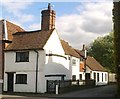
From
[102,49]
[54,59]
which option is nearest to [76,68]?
[54,59]

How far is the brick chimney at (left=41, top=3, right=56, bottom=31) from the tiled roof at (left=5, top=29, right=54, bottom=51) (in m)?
1.07

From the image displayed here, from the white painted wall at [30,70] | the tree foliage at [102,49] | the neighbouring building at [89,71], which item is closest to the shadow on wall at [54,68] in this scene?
the white painted wall at [30,70]

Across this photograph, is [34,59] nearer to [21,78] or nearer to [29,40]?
[21,78]

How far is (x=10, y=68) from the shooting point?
34.6 m

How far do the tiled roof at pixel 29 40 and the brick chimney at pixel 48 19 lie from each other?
1.07 m

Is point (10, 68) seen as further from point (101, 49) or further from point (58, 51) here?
point (101, 49)

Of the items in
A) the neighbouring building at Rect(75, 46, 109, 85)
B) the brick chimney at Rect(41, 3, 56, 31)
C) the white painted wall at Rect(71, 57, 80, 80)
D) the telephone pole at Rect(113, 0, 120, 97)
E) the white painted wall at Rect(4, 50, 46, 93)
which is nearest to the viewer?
the telephone pole at Rect(113, 0, 120, 97)

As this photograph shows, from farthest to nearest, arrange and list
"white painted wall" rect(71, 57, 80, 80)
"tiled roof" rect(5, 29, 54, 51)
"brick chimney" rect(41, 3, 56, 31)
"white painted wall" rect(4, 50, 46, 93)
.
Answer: "white painted wall" rect(71, 57, 80, 80), "brick chimney" rect(41, 3, 56, 31), "tiled roof" rect(5, 29, 54, 51), "white painted wall" rect(4, 50, 46, 93)

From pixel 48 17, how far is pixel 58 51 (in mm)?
4502

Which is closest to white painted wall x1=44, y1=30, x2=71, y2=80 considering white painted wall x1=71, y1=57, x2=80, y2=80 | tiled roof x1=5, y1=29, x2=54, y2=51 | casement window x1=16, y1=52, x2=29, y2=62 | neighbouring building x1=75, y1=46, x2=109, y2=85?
tiled roof x1=5, y1=29, x2=54, y2=51

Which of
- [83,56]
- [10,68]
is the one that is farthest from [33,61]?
[83,56]

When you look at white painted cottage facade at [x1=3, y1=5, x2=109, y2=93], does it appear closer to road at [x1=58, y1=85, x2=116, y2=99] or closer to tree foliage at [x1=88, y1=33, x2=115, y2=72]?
road at [x1=58, y1=85, x2=116, y2=99]

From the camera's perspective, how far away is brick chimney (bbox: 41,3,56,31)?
36594mm

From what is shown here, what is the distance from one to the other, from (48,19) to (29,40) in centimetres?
359
